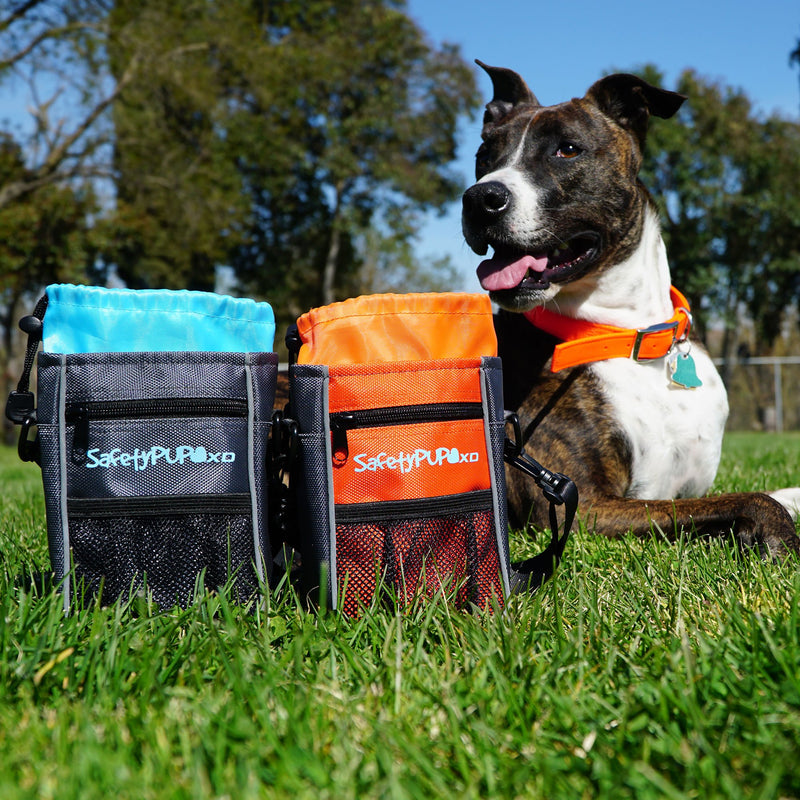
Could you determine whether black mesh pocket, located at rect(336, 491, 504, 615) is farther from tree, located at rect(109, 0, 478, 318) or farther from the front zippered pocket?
tree, located at rect(109, 0, 478, 318)

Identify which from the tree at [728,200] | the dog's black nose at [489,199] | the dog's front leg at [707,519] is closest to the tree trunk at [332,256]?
the tree at [728,200]

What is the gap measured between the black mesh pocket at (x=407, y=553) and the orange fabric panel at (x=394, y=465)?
0.03 m

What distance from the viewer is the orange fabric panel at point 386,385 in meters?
2.05

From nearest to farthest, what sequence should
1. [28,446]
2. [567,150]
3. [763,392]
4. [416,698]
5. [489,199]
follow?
[416,698] < [28,446] < [489,199] < [567,150] < [763,392]

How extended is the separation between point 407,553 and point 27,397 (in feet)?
3.57

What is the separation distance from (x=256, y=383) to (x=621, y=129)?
2.10 m

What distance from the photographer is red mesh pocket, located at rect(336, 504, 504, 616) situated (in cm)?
204

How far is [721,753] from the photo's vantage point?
4.17ft

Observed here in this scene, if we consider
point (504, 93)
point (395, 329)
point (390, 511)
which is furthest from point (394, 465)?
point (504, 93)

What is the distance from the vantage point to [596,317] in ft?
10.5

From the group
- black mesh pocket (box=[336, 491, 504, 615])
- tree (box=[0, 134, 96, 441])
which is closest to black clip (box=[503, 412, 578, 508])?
black mesh pocket (box=[336, 491, 504, 615])

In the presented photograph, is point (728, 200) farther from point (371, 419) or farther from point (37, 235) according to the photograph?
point (371, 419)

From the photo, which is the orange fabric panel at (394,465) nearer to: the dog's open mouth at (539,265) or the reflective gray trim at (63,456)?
the reflective gray trim at (63,456)

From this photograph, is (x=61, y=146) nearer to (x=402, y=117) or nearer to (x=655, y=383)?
(x=402, y=117)
